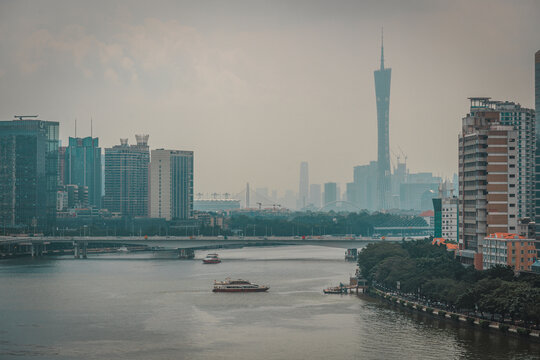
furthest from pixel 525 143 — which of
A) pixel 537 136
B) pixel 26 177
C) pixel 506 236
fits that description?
pixel 26 177

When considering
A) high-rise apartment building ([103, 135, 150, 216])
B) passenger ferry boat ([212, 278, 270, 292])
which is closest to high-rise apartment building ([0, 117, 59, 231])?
high-rise apartment building ([103, 135, 150, 216])

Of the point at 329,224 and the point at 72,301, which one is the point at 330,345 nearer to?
the point at 72,301

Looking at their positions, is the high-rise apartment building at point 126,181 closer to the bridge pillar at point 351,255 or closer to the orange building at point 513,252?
the bridge pillar at point 351,255

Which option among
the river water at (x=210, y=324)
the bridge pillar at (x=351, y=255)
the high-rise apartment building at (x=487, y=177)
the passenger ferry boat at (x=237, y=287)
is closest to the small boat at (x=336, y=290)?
the river water at (x=210, y=324)

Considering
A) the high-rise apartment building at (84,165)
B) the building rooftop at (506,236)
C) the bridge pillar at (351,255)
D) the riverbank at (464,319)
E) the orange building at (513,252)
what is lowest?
the riverbank at (464,319)

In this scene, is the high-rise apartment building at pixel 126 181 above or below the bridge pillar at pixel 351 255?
above

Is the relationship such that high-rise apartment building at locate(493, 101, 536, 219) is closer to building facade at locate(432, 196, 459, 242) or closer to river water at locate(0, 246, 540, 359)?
building facade at locate(432, 196, 459, 242)

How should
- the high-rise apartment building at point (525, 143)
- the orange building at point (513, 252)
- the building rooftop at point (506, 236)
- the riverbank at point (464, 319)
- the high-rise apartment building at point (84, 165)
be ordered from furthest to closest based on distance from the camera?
1. the high-rise apartment building at point (84, 165)
2. the high-rise apartment building at point (525, 143)
3. the building rooftop at point (506, 236)
4. the orange building at point (513, 252)
5. the riverbank at point (464, 319)

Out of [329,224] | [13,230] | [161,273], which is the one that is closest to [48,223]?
[13,230]
